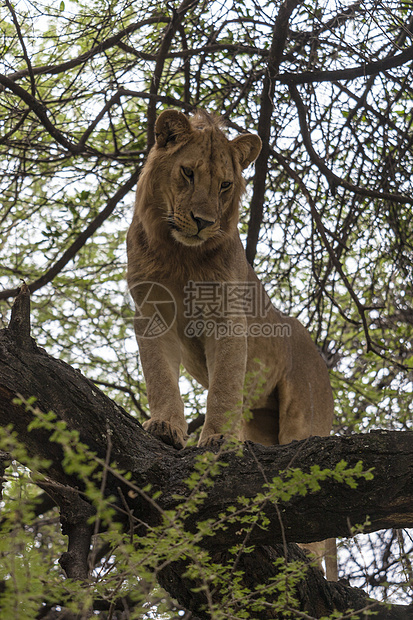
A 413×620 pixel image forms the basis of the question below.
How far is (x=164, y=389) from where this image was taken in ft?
14.8

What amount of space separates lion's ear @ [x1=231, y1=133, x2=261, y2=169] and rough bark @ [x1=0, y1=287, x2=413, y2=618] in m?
2.05

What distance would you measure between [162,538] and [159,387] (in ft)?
6.15

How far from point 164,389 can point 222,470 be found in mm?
1161

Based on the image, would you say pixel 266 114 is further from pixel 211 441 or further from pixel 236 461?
pixel 236 461

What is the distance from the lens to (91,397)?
345 centimetres

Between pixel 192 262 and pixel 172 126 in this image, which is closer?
pixel 172 126

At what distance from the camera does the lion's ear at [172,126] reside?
4707mm

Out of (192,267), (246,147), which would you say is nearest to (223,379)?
(192,267)

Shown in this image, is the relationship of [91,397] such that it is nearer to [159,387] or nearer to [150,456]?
[150,456]

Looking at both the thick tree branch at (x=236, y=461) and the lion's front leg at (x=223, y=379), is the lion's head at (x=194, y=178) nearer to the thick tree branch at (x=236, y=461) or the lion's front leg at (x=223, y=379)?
the lion's front leg at (x=223, y=379)

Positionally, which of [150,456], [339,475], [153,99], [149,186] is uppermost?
[153,99]

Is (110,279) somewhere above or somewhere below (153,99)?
below

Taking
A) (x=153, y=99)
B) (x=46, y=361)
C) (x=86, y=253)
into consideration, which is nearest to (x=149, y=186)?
(x=153, y=99)

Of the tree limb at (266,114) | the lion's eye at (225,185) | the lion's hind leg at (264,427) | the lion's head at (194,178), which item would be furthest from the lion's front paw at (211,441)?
the tree limb at (266,114)
